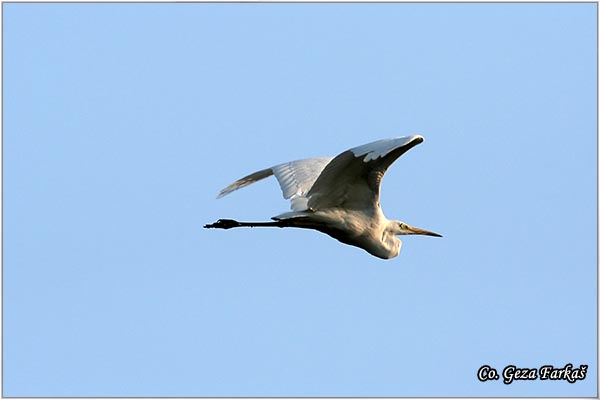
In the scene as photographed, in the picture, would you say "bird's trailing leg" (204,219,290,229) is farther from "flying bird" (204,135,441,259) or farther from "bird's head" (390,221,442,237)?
"bird's head" (390,221,442,237)

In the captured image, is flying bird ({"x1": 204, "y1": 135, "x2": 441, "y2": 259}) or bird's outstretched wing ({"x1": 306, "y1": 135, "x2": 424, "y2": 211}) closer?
bird's outstretched wing ({"x1": 306, "y1": 135, "x2": 424, "y2": 211})

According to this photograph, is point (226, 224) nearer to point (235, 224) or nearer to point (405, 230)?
point (235, 224)

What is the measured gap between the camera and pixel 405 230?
39.3ft

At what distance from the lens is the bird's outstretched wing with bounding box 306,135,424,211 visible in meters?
9.95

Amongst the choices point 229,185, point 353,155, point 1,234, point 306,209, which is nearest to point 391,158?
point 353,155

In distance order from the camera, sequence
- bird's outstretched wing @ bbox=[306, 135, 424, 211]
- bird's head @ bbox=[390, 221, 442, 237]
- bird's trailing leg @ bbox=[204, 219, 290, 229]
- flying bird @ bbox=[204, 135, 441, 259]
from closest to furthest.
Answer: bird's outstretched wing @ bbox=[306, 135, 424, 211] < flying bird @ bbox=[204, 135, 441, 259] < bird's trailing leg @ bbox=[204, 219, 290, 229] < bird's head @ bbox=[390, 221, 442, 237]

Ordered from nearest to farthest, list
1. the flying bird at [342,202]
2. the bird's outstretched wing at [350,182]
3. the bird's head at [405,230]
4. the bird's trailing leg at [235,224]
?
the bird's outstretched wing at [350,182] → the flying bird at [342,202] → the bird's trailing leg at [235,224] → the bird's head at [405,230]

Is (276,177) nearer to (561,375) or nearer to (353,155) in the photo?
(353,155)

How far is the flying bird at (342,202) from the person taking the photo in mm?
10305

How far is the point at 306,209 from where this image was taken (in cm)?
1086

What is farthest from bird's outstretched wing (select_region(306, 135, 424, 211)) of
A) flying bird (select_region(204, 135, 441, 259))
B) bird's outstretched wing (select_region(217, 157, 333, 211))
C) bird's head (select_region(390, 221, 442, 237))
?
bird's head (select_region(390, 221, 442, 237))

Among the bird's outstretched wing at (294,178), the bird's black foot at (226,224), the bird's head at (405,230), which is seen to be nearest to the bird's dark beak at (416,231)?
the bird's head at (405,230)

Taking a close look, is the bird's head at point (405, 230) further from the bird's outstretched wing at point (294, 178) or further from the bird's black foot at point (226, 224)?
the bird's black foot at point (226, 224)

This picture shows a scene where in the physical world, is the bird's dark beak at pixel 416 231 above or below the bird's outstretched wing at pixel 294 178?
below
